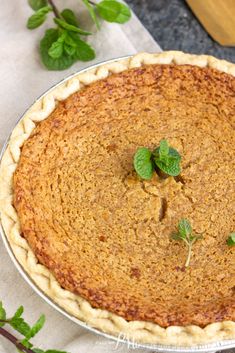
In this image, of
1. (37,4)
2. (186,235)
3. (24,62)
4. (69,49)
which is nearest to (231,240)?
(186,235)

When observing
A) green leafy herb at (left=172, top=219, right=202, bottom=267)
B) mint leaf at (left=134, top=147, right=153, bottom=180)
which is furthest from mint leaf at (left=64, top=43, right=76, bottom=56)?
green leafy herb at (left=172, top=219, right=202, bottom=267)

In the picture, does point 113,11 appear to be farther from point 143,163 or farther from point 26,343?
point 26,343

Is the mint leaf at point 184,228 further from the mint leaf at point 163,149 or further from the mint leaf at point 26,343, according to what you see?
the mint leaf at point 26,343

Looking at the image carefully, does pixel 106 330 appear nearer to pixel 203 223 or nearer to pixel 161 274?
pixel 161 274

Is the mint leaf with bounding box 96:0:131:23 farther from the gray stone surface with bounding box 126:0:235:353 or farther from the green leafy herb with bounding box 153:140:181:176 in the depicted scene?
the green leafy herb with bounding box 153:140:181:176

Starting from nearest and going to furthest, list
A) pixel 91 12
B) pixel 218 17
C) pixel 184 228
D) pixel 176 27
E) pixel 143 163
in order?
pixel 184 228, pixel 143 163, pixel 91 12, pixel 218 17, pixel 176 27

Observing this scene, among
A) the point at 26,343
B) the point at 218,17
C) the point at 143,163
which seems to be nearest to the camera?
the point at 26,343
